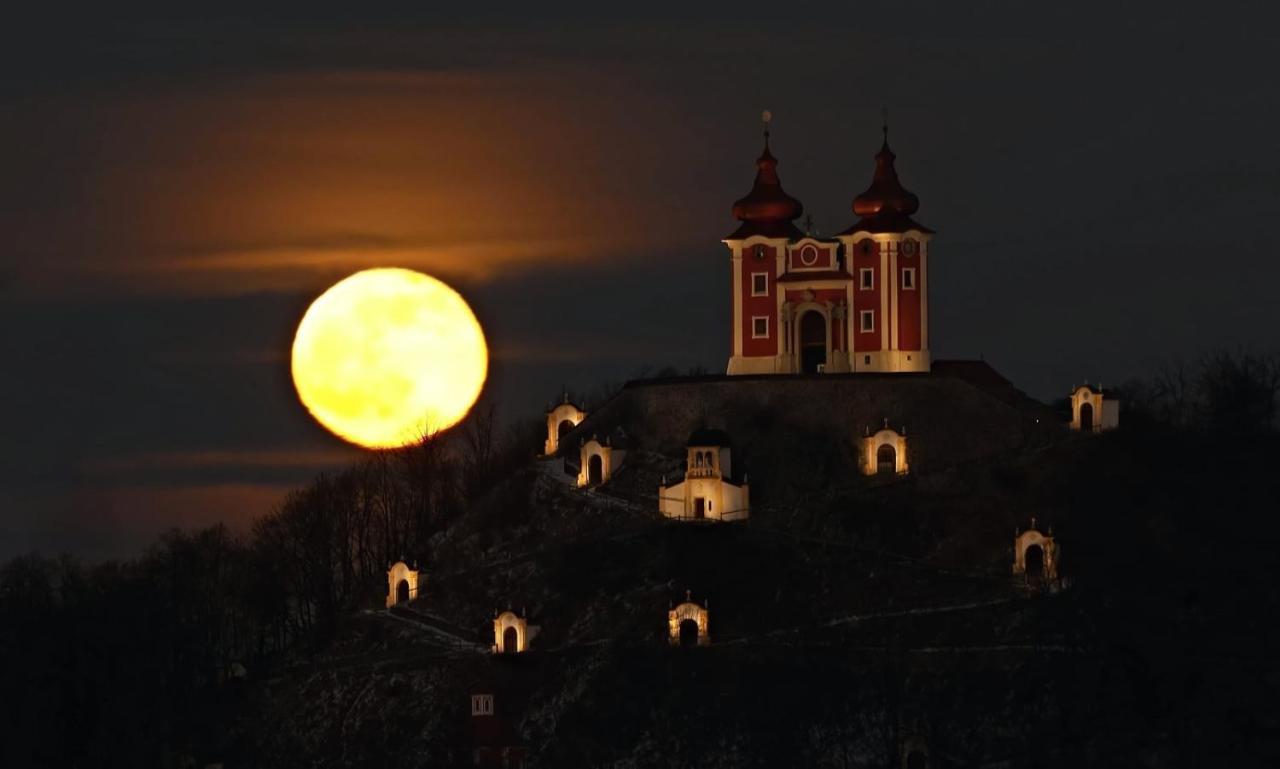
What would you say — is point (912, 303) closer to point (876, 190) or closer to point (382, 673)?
point (876, 190)

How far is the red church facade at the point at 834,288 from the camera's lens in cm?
18362

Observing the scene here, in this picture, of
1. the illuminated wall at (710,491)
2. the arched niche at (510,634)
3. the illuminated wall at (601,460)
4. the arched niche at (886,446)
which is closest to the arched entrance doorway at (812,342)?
the arched niche at (886,446)

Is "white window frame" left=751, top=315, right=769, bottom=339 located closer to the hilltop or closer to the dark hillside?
the hilltop

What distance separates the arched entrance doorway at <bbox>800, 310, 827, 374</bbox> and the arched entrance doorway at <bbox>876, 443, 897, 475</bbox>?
286 inches

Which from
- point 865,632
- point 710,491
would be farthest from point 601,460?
point 865,632

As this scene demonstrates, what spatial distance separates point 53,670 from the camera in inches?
6688

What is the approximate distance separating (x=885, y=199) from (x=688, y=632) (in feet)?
72.6

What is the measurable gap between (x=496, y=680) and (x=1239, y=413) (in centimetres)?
3389

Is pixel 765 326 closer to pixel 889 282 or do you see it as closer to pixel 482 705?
pixel 889 282

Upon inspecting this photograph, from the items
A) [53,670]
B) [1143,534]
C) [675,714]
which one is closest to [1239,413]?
[1143,534]

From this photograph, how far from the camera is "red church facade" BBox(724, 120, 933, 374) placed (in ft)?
602

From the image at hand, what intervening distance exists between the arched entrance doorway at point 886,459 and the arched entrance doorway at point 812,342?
726cm

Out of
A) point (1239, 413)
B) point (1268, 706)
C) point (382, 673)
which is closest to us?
point (1268, 706)

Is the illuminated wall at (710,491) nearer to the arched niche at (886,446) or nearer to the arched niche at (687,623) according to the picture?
the arched niche at (886,446)
